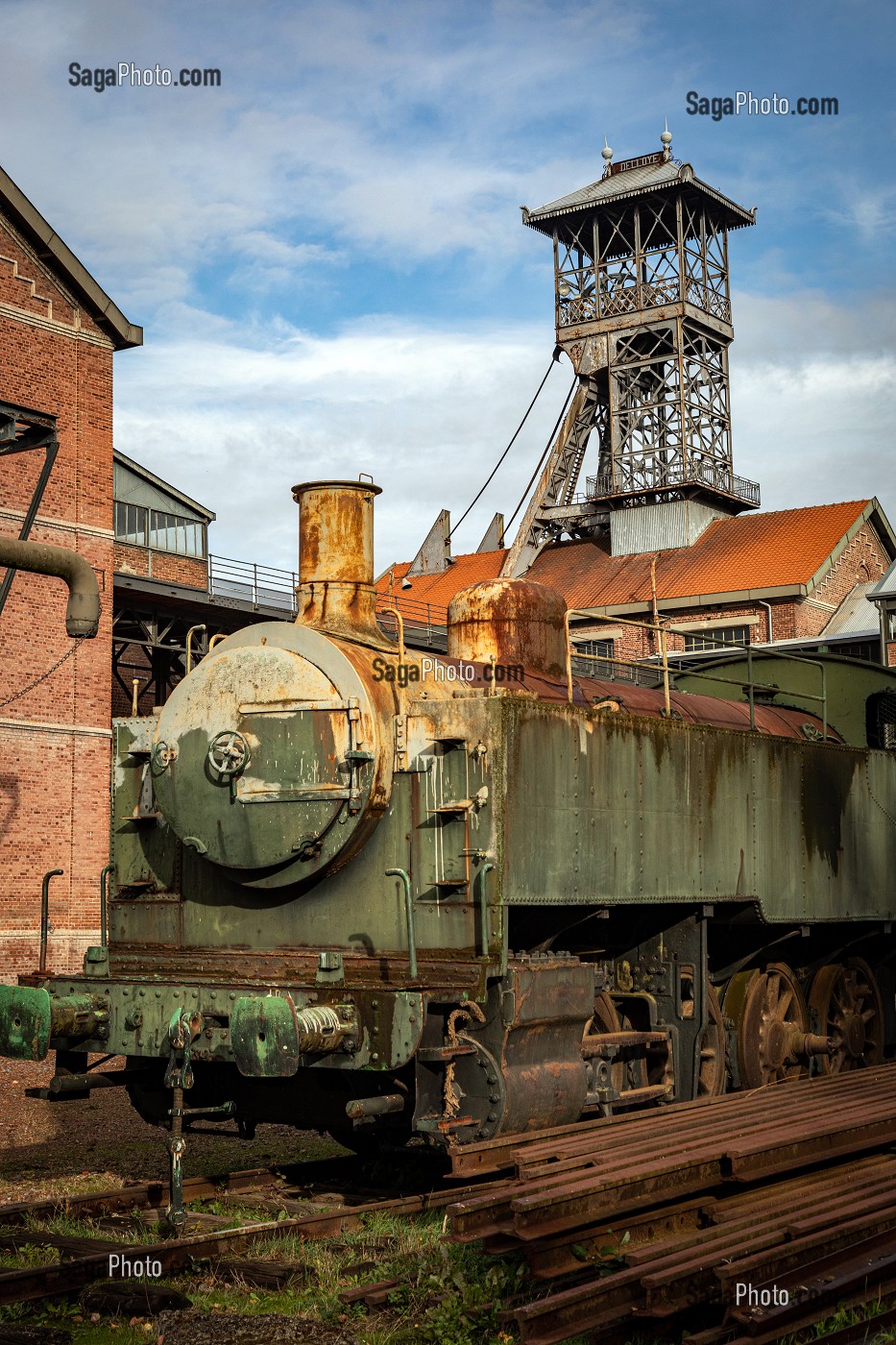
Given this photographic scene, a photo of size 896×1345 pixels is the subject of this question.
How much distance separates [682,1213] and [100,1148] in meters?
5.84

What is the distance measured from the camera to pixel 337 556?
859 centimetres

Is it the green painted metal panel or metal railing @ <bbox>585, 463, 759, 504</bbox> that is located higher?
metal railing @ <bbox>585, 463, 759, 504</bbox>

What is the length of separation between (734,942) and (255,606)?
17340mm

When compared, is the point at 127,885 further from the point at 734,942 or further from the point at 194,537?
the point at 194,537

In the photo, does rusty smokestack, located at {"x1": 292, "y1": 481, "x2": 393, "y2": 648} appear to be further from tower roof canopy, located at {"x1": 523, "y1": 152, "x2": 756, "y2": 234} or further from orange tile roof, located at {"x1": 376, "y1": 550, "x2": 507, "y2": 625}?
tower roof canopy, located at {"x1": 523, "y1": 152, "x2": 756, "y2": 234}

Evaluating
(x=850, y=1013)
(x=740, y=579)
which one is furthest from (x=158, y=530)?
(x=850, y=1013)

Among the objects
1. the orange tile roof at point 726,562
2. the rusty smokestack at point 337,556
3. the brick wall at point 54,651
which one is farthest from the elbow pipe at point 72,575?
the orange tile roof at point 726,562

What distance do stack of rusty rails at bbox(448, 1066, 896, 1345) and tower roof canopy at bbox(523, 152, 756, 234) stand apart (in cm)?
4290

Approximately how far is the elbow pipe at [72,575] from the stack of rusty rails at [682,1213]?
17.2 feet

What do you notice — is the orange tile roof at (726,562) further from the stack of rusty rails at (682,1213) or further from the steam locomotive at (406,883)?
the stack of rusty rails at (682,1213)

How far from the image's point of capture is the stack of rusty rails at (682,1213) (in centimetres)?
523

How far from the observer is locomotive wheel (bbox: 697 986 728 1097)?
30.3ft

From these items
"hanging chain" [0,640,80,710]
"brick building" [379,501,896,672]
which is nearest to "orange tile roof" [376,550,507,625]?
"brick building" [379,501,896,672]

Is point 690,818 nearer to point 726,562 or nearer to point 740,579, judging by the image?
point 740,579
